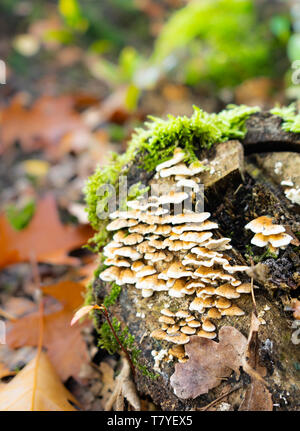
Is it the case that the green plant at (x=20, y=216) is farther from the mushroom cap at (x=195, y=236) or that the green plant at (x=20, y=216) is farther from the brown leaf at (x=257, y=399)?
the brown leaf at (x=257, y=399)

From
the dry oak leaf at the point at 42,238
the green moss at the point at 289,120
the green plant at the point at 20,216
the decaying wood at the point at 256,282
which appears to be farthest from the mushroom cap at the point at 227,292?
the green plant at the point at 20,216

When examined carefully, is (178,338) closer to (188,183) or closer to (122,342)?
(122,342)

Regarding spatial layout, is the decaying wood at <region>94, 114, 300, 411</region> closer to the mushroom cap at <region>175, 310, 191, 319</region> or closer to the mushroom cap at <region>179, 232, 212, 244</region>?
the mushroom cap at <region>175, 310, 191, 319</region>

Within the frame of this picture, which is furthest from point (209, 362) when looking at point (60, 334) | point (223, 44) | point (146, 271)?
point (223, 44)

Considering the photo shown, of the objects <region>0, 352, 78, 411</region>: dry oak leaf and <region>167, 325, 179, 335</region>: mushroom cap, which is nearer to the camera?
<region>167, 325, 179, 335</region>: mushroom cap

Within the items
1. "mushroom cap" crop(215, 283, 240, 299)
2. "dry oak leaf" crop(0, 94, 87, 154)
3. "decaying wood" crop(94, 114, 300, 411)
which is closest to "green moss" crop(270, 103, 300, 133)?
"decaying wood" crop(94, 114, 300, 411)

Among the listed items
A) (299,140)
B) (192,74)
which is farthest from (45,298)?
(192,74)
